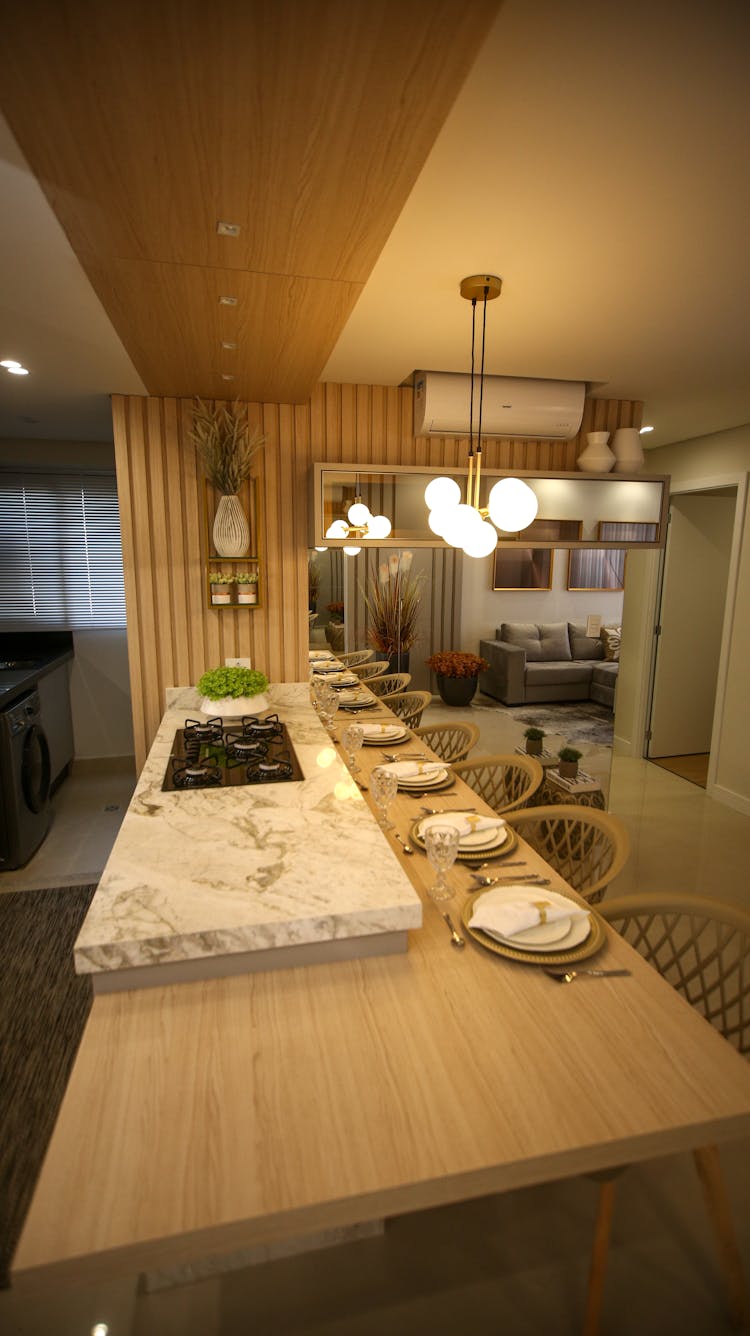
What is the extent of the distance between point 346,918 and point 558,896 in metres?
0.54

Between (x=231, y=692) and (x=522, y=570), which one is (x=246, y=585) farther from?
(x=522, y=570)

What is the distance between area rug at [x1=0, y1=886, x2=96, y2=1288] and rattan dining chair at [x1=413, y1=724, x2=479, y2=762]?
1.79m

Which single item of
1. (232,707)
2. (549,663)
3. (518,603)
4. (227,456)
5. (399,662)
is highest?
(227,456)

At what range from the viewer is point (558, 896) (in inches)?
58.2

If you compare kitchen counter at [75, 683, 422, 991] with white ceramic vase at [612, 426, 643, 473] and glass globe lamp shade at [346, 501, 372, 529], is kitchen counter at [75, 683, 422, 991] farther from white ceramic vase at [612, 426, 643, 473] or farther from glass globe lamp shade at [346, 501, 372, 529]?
white ceramic vase at [612, 426, 643, 473]

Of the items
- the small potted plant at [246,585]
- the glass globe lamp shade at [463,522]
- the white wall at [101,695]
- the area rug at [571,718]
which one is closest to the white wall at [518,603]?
the area rug at [571,718]

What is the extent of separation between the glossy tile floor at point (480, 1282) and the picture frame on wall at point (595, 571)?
18.1 ft

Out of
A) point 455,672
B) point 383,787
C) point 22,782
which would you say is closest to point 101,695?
point 22,782

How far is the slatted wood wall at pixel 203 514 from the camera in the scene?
116 inches

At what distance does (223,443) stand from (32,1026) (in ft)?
8.04

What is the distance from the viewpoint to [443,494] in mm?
2049

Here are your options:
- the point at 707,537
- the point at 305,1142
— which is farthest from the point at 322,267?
the point at 707,537

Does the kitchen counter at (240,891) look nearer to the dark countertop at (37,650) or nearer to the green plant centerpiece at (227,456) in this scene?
the green plant centerpiece at (227,456)

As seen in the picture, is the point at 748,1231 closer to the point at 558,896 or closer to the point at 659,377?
the point at 558,896
